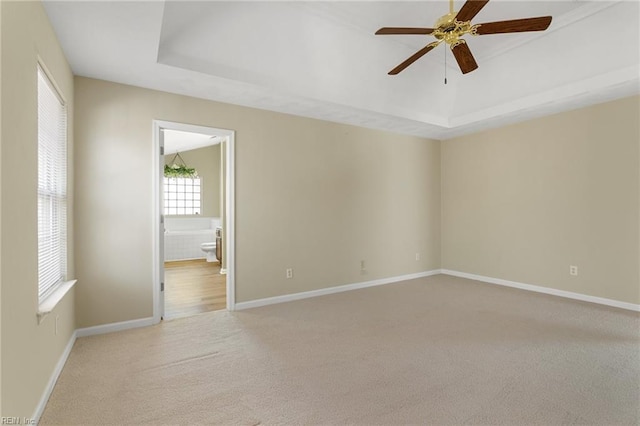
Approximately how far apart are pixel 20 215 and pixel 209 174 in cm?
768

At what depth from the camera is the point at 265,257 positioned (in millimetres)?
4152

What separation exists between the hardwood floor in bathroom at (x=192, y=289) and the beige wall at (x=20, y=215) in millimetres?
1870

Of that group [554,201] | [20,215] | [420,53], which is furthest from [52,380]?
[554,201]

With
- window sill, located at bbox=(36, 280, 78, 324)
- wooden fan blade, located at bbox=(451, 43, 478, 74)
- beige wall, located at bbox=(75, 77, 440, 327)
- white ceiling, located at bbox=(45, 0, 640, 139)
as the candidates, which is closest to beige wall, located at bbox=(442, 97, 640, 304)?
white ceiling, located at bbox=(45, 0, 640, 139)

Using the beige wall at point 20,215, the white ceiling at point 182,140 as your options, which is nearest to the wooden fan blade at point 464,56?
the beige wall at point 20,215

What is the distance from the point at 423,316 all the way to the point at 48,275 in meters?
3.42

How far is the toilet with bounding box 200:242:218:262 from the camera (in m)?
7.37

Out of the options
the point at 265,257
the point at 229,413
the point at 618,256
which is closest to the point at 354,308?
the point at 265,257

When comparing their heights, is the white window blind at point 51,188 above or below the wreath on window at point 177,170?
below

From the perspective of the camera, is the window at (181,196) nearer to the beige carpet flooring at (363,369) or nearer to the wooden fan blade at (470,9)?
the beige carpet flooring at (363,369)

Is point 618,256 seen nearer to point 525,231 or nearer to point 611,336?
point 525,231

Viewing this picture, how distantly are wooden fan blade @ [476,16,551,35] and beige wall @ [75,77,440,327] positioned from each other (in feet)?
8.42

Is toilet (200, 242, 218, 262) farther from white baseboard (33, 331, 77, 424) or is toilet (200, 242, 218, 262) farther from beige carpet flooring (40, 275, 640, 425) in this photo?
white baseboard (33, 331, 77, 424)

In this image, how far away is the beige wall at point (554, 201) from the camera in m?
3.92
